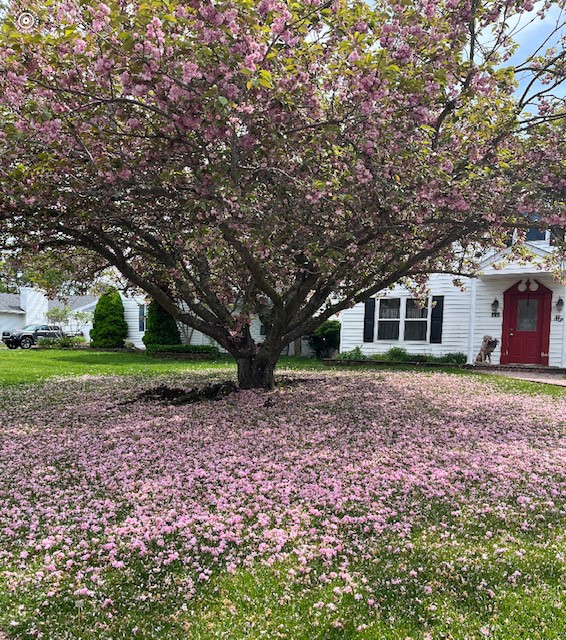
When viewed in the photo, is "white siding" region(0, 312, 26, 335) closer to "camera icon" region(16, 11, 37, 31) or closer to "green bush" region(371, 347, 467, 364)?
"green bush" region(371, 347, 467, 364)

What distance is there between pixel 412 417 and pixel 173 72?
18.3ft

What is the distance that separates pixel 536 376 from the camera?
1434cm

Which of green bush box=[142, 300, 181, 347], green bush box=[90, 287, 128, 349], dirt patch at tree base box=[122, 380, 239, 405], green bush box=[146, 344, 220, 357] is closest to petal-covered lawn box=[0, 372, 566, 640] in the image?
dirt patch at tree base box=[122, 380, 239, 405]

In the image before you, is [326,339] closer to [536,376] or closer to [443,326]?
[443,326]

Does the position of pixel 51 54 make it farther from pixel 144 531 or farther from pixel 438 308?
pixel 438 308

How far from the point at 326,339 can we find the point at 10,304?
106ft

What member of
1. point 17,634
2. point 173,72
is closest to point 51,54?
point 173,72

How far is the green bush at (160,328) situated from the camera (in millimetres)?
23875

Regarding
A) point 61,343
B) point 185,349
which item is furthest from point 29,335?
point 185,349

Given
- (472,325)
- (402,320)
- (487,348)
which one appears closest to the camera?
(472,325)

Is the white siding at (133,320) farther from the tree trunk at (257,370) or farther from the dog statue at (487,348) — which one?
the tree trunk at (257,370)

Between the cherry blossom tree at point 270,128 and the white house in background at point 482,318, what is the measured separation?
809 cm

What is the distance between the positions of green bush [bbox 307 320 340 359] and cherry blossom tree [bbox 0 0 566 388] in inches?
498

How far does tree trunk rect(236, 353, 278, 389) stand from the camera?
1012cm
